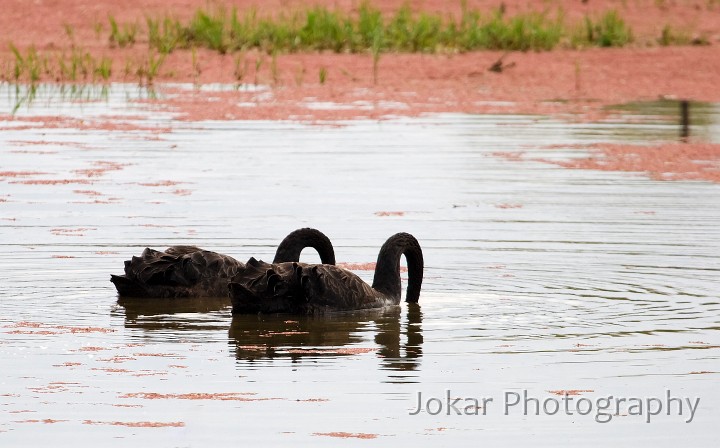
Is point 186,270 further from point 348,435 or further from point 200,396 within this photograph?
point 348,435

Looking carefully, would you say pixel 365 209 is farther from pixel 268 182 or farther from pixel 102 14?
pixel 102 14

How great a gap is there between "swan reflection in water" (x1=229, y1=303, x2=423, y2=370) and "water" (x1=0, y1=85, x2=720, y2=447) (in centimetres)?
3

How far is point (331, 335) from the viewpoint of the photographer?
9641mm

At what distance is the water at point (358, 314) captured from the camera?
7406 mm

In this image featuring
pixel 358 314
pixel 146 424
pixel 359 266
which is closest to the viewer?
pixel 146 424

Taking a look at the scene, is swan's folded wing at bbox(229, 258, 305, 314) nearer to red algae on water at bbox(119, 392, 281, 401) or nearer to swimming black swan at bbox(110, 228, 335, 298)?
swimming black swan at bbox(110, 228, 335, 298)

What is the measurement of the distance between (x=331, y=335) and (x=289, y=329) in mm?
289

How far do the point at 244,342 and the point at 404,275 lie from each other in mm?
3407

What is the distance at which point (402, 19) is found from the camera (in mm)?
31172

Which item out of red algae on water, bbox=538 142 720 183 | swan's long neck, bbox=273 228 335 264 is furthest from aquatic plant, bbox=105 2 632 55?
swan's long neck, bbox=273 228 335 264

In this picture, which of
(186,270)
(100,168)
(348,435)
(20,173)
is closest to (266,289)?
(186,270)

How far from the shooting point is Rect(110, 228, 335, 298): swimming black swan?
1071 centimetres

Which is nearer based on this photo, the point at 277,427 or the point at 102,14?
the point at 277,427

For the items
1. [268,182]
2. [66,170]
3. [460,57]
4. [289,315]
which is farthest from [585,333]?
[460,57]
